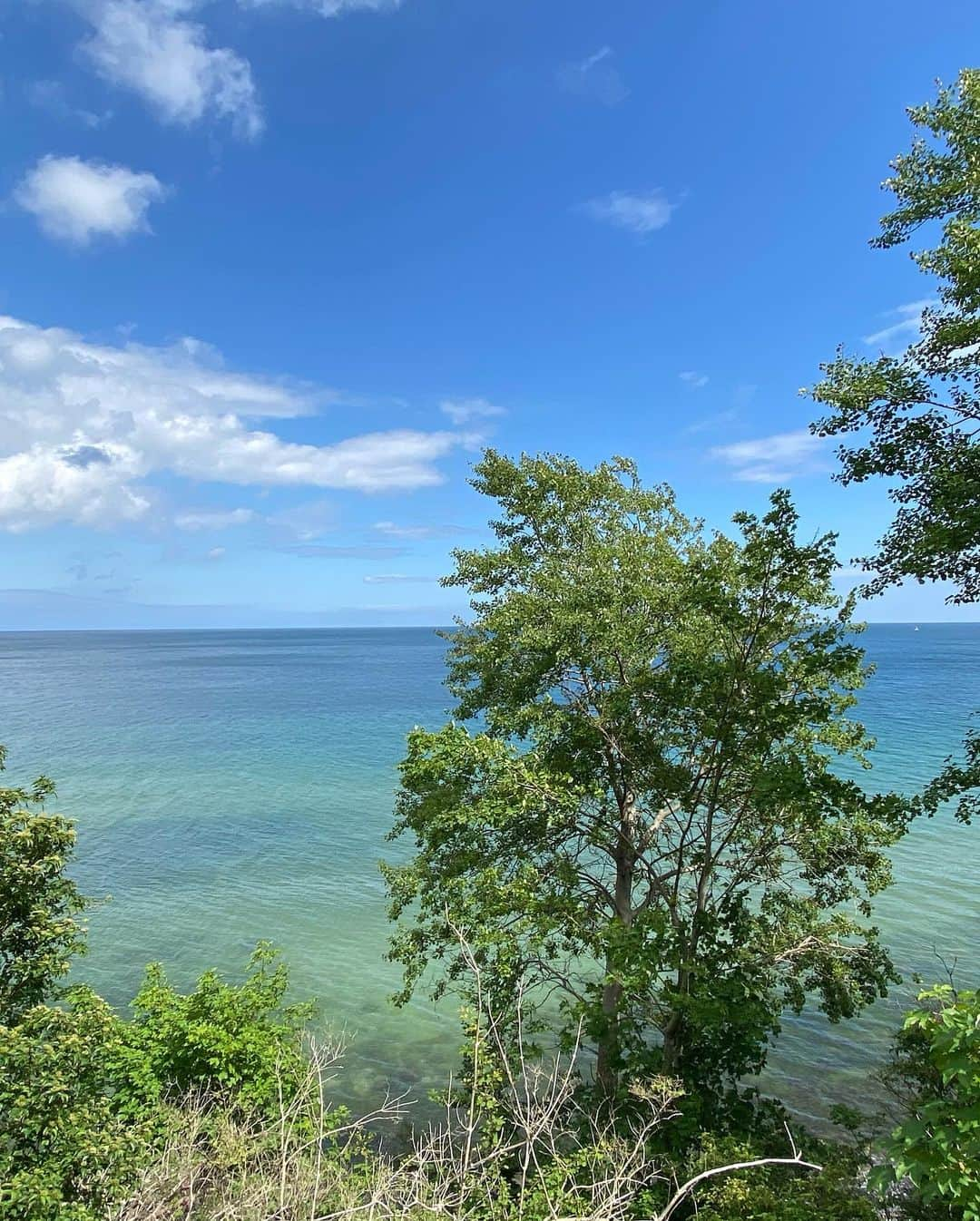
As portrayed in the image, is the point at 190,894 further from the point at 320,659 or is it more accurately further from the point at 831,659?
the point at 320,659

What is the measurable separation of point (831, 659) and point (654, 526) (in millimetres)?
5756

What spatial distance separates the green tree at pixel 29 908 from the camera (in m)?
8.08

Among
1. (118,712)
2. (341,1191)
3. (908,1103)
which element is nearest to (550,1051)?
(908,1103)

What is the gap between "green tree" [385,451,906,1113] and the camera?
9.45m

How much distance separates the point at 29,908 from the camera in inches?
324

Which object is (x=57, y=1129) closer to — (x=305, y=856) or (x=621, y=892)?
(x=621, y=892)

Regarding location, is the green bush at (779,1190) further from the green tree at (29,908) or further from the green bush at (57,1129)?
the green tree at (29,908)

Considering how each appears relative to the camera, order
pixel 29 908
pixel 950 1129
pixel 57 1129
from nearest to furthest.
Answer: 1. pixel 950 1129
2. pixel 57 1129
3. pixel 29 908

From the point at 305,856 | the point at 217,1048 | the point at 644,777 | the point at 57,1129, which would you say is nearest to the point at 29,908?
the point at 57,1129

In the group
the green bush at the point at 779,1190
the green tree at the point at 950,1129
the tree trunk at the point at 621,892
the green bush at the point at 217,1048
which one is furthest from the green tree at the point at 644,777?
the green tree at the point at 950,1129

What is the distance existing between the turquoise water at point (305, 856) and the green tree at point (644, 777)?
16.8ft

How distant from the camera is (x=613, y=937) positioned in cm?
934

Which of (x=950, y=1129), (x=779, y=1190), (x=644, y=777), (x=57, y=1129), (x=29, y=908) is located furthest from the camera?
(x=644, y=777)

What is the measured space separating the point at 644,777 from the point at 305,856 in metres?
18.6
